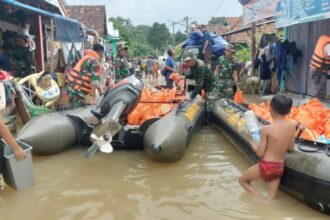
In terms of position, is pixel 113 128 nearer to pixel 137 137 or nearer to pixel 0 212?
pixel 137 137

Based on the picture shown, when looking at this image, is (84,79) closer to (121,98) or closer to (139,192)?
(121,98)

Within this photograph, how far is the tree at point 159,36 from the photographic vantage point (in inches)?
3105

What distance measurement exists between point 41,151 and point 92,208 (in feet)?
5.80

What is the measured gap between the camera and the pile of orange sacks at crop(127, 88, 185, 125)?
5848 mm

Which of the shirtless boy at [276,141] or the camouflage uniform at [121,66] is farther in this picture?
the camouflage uniform at [121,66]

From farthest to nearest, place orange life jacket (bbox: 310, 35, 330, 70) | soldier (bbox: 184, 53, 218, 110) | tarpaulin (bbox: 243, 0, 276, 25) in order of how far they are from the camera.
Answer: tarpaulin (bbox: 243, 0, 276, 25) < soldier (bbox: 184, 53, 218, 110) < orange life jacket (bbox: 310, 35, 330, 70)

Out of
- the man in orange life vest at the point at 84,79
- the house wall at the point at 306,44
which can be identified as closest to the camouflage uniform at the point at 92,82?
the man in orange life vest at the point at 84,79

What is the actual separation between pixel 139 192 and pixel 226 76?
4097 millimetres

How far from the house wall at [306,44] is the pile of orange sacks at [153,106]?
3821mm

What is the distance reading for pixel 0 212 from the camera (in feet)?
11.7

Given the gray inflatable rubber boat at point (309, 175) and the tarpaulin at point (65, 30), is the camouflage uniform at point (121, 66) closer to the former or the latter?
the tarpaulin at point (65, 30)

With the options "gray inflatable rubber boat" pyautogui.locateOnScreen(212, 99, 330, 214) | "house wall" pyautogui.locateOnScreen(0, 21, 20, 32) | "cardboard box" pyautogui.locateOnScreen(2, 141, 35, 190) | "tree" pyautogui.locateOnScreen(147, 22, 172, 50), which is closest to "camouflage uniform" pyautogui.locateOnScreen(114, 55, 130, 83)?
"house wall" pyautogui.locateOnScreen(0, 21, 20, 32)

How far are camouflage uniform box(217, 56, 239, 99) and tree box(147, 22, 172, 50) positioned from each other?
71.1m

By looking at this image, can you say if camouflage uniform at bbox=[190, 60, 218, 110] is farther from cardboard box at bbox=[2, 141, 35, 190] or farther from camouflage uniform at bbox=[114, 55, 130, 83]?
camouflage uniform at bbox=[114, 55, 130, 83]
